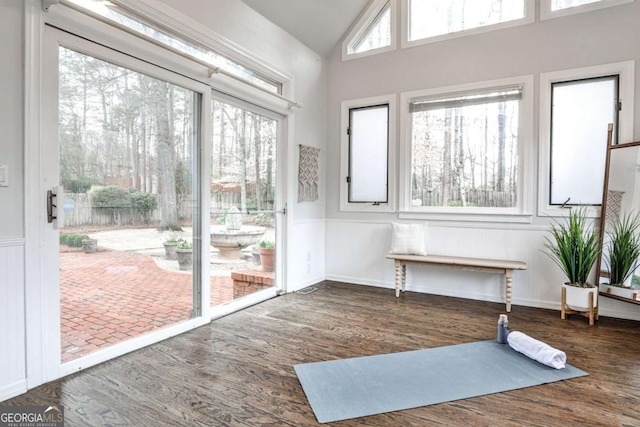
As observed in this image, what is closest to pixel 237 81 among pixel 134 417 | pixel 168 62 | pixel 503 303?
pixel 168 62

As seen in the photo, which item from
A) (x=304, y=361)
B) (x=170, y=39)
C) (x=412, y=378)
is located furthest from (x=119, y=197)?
(x=412, y=378)

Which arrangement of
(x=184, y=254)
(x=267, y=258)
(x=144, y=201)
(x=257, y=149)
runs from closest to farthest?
(x=144, y=201) → (x=184, y=254) → (x=257, y=149) → (x=267, y=258)

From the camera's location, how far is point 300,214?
4.34m

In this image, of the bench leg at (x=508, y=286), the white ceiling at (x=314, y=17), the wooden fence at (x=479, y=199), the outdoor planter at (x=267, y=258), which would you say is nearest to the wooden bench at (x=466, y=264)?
the bench leg at (x=508, y=286)

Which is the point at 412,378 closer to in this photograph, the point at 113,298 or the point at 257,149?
the point at 113,298

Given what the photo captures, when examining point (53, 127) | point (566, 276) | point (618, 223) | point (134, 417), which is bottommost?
point (134, 417)

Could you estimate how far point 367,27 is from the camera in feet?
14.9

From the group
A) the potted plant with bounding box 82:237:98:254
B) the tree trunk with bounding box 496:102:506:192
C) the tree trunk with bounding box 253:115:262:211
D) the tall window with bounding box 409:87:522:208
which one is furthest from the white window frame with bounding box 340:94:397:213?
the potted plant with bounding box 82:237:98:254

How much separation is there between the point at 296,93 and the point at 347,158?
1075 mm

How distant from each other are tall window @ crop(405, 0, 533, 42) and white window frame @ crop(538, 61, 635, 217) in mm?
726

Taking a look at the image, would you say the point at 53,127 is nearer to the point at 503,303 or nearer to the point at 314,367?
the point at 314,367

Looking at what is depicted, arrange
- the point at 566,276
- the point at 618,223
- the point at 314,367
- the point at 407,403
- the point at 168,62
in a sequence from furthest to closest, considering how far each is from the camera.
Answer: the point at 566,276, the point at 618,223, the point at 168,62, the point at 314,367, the point at 407,403

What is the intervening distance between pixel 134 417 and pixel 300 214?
287 cm

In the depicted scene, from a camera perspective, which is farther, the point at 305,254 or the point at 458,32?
the point at 305,254
